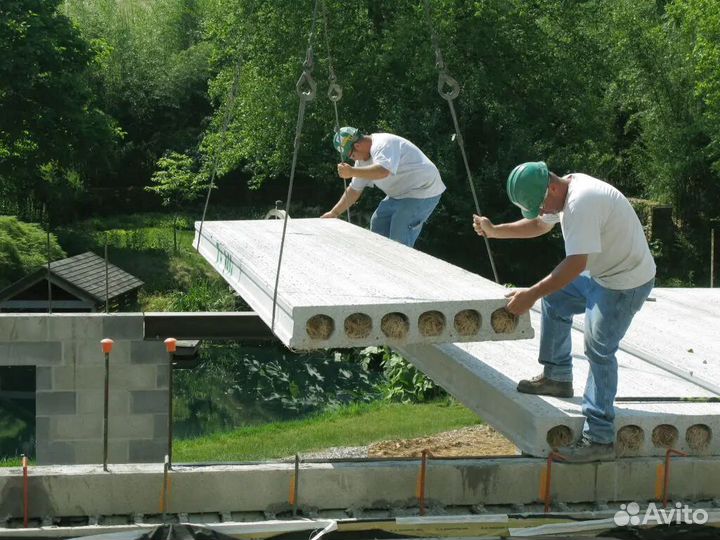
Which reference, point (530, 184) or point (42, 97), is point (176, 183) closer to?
point (42, 97)

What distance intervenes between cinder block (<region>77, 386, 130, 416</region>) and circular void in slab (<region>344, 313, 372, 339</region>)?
755 cm

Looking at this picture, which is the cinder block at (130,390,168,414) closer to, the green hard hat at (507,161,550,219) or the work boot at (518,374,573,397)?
the work boot at (518,374,573,397)

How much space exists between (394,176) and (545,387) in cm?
324

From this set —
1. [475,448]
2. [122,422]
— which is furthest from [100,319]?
[475,448]

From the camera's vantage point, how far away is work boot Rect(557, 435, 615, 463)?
6.67m

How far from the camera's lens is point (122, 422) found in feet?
43.8

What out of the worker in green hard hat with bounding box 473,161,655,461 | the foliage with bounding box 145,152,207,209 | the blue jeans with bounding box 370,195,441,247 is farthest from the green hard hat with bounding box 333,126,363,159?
the foliage with bounding box 145,152,207,209

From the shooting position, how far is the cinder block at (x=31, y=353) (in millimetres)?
13156

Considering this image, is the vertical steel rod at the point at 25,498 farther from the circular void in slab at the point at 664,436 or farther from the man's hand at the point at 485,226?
the circular void in slab at the point at 664,436

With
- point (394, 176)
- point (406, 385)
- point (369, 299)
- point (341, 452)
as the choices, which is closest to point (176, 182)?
point (406, 385)

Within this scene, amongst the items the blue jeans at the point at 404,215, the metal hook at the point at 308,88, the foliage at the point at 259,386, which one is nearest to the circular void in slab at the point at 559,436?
the metal hook at the point at 308,88

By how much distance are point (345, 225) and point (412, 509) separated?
15.0ft

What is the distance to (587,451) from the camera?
21.9ft

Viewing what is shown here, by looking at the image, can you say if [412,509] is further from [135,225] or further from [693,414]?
[135,225]
